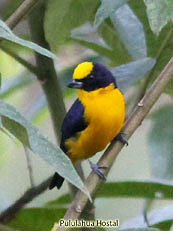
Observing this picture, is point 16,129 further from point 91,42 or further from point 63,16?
point 91,42

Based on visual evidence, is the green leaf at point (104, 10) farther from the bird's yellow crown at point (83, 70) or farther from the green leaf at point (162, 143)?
the bird's yellow crown at point (83, 70)

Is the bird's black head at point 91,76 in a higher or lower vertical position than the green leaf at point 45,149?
lower

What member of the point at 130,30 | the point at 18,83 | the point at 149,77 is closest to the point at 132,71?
the point at 149,77

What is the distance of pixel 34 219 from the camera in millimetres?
1274

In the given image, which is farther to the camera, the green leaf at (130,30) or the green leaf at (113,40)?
the green leaf at (113,40)

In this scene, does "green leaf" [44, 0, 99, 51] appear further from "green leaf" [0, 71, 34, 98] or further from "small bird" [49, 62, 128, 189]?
"small bird" [49, 62, 128, 189]

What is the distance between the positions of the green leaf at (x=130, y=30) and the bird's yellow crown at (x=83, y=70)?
41 cm

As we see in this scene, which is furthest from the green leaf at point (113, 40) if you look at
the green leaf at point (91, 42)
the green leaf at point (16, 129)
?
the green leaf at point (16, 129)

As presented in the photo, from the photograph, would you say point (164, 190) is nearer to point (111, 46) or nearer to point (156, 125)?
point (156, 125)

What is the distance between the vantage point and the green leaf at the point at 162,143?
1.36 metres

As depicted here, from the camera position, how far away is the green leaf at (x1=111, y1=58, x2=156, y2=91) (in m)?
1.25

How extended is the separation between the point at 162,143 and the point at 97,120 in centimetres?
62

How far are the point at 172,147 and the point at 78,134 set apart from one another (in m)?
0.68

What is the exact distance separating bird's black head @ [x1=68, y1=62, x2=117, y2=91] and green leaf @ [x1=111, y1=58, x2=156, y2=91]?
0.47 meters
